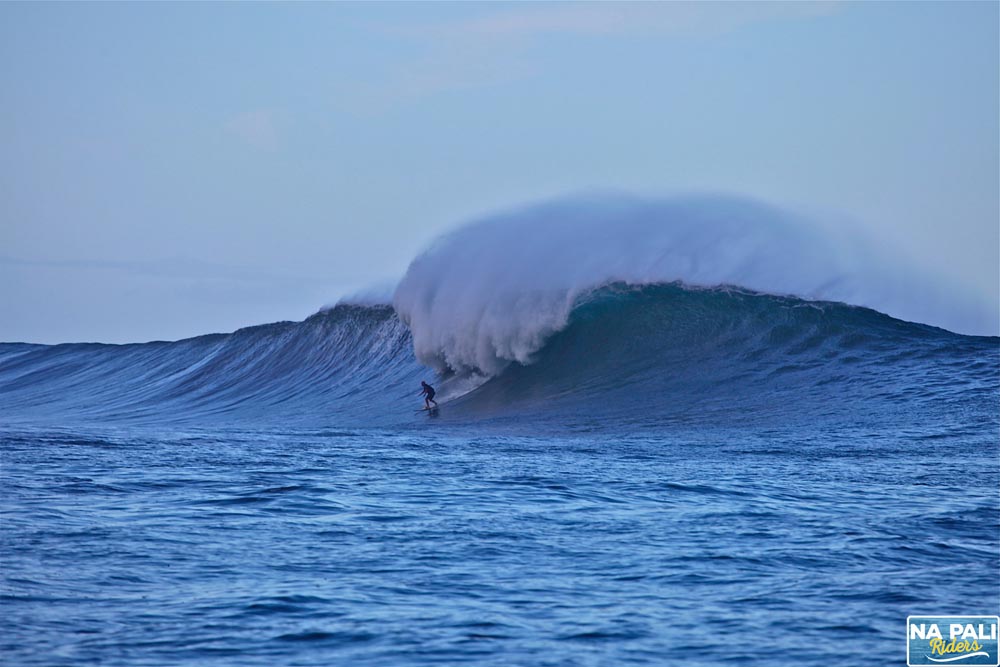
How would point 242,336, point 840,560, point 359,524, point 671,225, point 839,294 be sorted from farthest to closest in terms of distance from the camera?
1. point 242,336
2. point 671,225
3. point 839,294
4. point 359,524
5. point 840,560

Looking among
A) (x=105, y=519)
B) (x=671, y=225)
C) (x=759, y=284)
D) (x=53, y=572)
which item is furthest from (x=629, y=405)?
(x=53, y=572)

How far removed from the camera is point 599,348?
16.6m

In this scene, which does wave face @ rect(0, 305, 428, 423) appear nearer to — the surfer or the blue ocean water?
the surfer

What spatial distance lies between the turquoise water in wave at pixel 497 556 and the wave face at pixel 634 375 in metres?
2.95

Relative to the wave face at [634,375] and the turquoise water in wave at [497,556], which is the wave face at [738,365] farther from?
the turquoise water in wave at [497,556]

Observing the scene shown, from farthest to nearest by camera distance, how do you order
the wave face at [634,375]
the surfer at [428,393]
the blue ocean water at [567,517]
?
the surfer at [428,393], the wave face at [634,375], the blue ocean water at [567,517]

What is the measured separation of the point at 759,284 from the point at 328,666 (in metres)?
13.9

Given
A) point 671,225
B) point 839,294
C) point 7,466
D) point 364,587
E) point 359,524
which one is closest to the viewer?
point 364,587

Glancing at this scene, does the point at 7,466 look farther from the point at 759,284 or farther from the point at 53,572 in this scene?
the point at 759,284

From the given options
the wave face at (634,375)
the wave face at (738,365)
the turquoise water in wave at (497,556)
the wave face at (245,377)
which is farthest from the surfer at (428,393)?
the turquoise water in wave at (497,556)

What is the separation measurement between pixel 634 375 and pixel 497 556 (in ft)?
31.3

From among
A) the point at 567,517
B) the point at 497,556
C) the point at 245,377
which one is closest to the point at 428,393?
the point at 245,377

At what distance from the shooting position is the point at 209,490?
826cm

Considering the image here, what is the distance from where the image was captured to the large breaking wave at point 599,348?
539 inches
